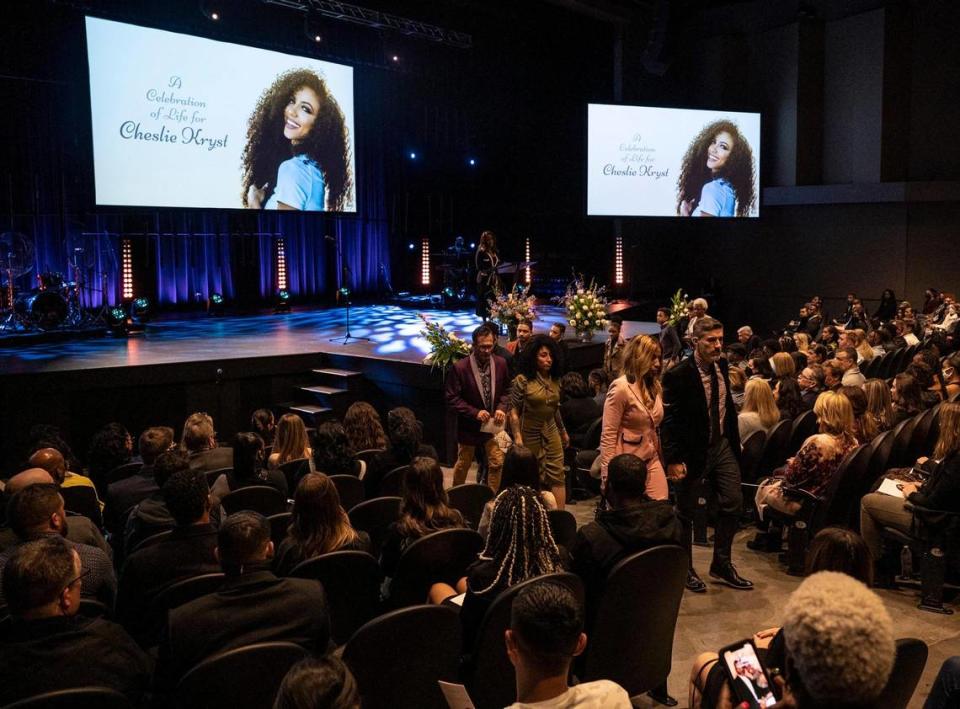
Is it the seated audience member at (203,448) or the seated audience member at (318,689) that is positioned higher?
the seated audience member at (318,689)

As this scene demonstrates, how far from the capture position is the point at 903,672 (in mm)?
2240

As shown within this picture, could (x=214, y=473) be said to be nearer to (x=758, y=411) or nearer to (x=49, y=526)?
(x=49, y=526)

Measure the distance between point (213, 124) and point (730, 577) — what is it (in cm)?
965

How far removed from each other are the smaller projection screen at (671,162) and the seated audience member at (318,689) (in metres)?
14.9

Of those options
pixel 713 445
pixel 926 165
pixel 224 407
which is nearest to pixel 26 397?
A: pixel 224 407

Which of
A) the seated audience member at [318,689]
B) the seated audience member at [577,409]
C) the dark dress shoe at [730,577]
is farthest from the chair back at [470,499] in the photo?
the seated audience member at [318,689]

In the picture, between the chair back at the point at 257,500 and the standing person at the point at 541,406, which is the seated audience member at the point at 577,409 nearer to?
the standing person at the point at 541,406

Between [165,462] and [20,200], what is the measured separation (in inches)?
438

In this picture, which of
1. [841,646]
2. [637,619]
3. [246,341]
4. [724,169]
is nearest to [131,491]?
[637,619]

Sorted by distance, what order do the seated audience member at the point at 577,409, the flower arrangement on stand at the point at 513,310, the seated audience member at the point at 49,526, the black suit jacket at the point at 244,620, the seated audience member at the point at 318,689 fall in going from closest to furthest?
the seated audience member at the point at 318,689
the black suit jacket at the point at 244,620
the seated audience member at the point at 49,526
the seated audience member at the point at 577,409
the flower arrangement on stand at the point at 513,310

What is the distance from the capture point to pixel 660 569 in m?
3.15

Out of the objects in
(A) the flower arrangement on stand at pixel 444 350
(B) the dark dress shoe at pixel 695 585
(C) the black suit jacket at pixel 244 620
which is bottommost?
(B) the dark dress shoe at pixel 695 585

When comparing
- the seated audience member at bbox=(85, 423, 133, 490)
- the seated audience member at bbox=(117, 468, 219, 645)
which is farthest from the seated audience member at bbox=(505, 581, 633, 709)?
the seated audience member at bbox=(85, 423, 133, 490)

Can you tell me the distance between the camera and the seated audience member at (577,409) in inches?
281
